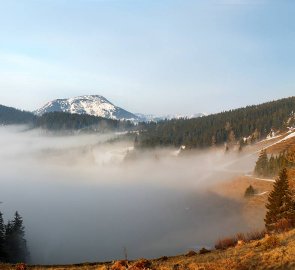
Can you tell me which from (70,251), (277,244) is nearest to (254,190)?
(70,251)

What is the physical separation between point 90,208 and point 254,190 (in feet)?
219

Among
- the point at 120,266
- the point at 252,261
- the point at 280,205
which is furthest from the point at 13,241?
the point at 252,261

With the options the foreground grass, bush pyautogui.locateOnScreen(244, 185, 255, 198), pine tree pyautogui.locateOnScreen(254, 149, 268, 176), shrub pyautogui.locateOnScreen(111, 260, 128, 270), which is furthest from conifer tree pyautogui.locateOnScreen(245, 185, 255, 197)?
shrub pyautogui.locateOnScreen(111, 260, 128, 270)

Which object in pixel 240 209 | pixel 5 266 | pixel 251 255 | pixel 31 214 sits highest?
pixel 251 255

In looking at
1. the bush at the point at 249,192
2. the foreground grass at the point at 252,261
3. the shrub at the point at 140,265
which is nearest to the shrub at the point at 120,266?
the foreground grass at the point at 252,261

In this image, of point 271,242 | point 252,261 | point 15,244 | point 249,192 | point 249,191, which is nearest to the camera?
point 252,261

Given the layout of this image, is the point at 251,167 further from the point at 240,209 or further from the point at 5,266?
the point at 5,266

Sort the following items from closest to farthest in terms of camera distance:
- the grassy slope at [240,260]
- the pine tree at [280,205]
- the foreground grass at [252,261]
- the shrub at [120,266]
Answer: the foreground grass at [252,261], the grassy slope at [240,260], the shrub at [120,266], the pine tree at [280,205]

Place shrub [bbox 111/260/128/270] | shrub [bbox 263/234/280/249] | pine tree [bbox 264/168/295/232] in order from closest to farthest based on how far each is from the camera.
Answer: shrub [bbox 111/260/128/270], shrub [bbox 263/234/280/249], pine tree [bbox 264/168/295/232]

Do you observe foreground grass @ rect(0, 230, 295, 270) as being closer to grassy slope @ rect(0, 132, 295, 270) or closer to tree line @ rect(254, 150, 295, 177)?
grassy slope @ rect(0, 132, 295, 270)

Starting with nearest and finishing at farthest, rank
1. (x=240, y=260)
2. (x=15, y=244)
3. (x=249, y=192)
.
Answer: (x=240, y=260) < (x=15, y=244) < (x=249, y=192)

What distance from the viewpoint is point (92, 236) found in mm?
121812

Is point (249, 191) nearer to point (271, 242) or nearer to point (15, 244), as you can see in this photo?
point (15, 244)

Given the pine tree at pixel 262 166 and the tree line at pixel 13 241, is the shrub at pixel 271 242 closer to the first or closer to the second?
the tree line at pixel 13 241
